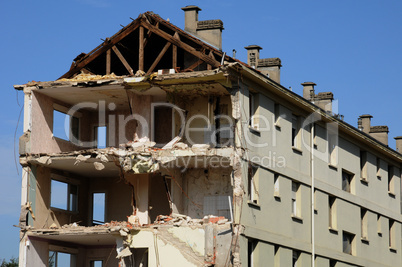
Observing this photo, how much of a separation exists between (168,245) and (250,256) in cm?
351

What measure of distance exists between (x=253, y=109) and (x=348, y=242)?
10929mm

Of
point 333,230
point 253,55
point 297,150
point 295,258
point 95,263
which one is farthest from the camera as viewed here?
point 253,55

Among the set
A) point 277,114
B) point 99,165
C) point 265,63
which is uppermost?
point 265,63

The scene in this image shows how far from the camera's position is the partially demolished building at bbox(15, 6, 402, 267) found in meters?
34.7

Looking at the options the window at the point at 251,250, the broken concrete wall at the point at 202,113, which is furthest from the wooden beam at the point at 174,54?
the window at the point at 251,250

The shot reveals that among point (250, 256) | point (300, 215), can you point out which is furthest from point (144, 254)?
point (300, 215)

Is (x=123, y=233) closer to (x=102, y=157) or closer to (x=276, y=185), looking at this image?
(x=102, y=157)

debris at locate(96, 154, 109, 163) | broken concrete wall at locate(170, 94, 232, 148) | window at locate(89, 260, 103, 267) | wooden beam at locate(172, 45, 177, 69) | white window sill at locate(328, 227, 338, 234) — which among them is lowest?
window at locate(89, 260, 103, 267)

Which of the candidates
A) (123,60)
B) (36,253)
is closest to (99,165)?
(123,60)

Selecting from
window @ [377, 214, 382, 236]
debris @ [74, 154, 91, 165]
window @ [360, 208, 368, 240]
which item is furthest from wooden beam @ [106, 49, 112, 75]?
window @ [377, 214, 382, 236]

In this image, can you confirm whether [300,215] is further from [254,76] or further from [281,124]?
[254,76]

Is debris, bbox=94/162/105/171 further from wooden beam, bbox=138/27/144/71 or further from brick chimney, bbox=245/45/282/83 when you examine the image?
brick chimney, bbox=245/45/282/83

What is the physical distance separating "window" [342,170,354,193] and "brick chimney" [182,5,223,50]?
11.3 meters

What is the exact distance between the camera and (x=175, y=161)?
35594 millimetres
